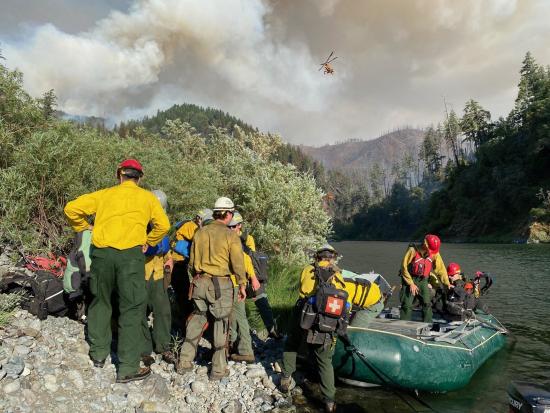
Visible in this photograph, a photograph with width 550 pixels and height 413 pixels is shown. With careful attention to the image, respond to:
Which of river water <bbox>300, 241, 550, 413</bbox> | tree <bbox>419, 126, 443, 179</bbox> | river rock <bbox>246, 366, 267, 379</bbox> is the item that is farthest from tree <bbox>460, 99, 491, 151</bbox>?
river rock <bbox>246, 366, 267, 379</bbox>

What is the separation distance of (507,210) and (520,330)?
55.7 meters

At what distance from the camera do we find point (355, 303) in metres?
6.60

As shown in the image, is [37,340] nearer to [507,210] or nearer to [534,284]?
[534,284]

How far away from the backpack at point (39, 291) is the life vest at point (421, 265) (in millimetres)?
7300

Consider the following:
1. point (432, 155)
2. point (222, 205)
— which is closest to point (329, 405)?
point (222, 205)

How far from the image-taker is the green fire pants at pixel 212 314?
5965 millimetres

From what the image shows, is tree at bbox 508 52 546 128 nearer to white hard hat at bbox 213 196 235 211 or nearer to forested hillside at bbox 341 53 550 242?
forested hillside at bbox 341 53 550 242

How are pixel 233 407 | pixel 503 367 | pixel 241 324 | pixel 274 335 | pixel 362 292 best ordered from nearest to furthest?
pixel 233 407 → pixel 362 292 → pixel 241 324 → pixel 274 335 → pixel 503 367

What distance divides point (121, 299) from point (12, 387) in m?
1.39

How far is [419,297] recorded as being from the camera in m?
9.84

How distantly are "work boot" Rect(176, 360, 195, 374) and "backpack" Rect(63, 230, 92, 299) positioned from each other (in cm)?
183

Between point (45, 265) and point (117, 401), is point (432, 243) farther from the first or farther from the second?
point (45, 265)

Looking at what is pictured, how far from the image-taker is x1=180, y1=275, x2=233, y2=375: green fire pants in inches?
235

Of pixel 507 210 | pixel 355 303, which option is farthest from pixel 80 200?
pixel 507 210
